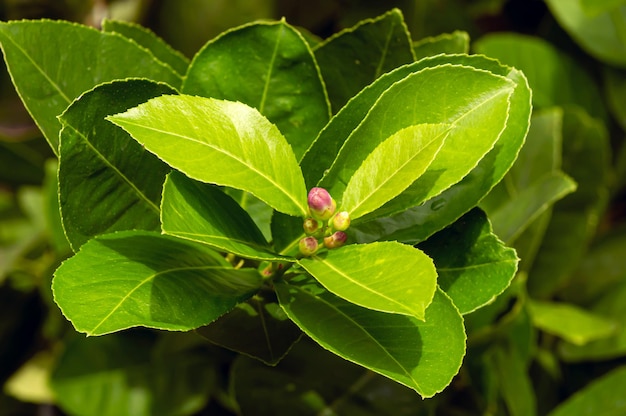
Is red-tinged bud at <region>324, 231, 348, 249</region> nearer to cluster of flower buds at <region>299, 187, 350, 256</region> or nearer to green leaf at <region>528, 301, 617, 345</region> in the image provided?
cluster of flower buds at <region>299, 187, 350, 256</region>

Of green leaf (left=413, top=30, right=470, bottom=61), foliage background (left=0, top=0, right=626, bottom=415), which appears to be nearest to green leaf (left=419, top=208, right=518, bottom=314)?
green leaf (left=413, top=30, right=470, bottom=61)

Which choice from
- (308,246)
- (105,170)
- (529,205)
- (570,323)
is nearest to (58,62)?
(105,170)

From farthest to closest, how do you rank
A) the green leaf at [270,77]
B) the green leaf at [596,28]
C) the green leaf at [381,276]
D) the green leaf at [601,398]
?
the green leaf at [596,28] < the green leaf at [601,398] < the green leaf at [270,77] < the green leaf at [381,276]

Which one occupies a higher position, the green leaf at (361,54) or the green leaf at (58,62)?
the green leaf at (58,62)

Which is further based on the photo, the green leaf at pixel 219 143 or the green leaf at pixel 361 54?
the green leaf at pixel 361 54

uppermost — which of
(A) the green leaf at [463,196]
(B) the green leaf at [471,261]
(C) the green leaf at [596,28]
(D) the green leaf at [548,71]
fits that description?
(A) the green leaf at [463,196]

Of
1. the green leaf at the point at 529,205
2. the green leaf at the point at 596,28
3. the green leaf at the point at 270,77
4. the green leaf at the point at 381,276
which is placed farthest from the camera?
the green leaf at the point at 596,28

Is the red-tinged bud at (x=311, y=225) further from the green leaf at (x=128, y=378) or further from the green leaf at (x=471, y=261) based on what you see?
the green leaf at (x=128, y=378)

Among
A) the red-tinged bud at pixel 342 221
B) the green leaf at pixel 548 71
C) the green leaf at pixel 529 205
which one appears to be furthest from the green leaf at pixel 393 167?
the green leaf at pixel 548 71
